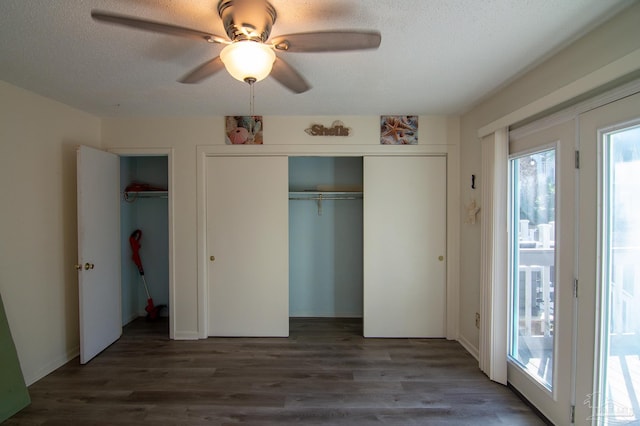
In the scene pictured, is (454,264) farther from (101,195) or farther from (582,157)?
(101,195)

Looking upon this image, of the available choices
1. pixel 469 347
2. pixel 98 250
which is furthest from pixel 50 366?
pixel 469 347

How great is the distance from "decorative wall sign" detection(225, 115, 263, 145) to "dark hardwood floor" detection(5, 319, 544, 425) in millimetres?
2213

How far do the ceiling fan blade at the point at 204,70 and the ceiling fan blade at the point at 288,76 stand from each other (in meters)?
0.30

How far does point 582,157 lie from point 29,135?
408 cm

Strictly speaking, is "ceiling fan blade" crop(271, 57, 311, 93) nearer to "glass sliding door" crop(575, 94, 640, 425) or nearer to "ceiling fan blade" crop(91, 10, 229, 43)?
"ceiling fan blade" crop(91, 10, 229, 43)

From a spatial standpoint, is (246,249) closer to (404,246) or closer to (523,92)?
(404,246)

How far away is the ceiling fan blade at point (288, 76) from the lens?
154 cm

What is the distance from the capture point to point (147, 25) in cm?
116

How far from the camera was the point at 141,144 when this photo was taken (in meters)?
3.06

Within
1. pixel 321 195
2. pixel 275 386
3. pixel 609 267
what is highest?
pixel 321 195

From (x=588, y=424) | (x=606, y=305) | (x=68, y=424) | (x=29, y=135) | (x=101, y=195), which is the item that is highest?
(x=29, y=135)

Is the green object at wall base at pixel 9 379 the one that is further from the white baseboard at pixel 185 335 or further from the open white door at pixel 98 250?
the white baseboard at pixel 185 335

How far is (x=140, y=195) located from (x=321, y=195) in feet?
7.79

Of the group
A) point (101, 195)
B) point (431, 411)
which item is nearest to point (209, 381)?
point (431, 411)
